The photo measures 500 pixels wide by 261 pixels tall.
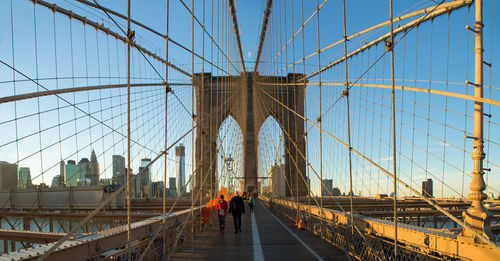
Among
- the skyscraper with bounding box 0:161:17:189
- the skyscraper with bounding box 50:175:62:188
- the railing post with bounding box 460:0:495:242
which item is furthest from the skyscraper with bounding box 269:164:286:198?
the railing post with bounding box 460:0:495:242

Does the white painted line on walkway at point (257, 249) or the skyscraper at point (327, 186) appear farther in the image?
the skyscraper at point (327, 186)

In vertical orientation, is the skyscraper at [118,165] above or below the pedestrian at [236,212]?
above

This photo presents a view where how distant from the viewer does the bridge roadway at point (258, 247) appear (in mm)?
5312

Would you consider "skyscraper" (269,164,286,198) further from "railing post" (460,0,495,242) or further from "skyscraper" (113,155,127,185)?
"railing post" (460,0,495,242)

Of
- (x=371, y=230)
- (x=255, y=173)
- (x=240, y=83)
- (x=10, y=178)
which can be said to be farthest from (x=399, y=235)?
(x=255, y=173)

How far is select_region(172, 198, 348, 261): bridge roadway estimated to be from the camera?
5.31 m

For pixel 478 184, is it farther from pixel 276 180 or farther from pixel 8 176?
pixel 276 180

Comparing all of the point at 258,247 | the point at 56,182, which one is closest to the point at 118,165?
the point at 56,182

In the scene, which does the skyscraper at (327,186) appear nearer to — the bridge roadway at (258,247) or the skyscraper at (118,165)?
the bridge roadway at (258,247)

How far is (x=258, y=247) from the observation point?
6254 millimetres

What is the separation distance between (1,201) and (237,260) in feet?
27.7

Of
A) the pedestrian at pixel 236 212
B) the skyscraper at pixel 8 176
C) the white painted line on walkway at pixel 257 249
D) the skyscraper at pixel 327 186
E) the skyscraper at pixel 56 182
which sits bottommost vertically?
the white painted line on walkway at pixel 257 249

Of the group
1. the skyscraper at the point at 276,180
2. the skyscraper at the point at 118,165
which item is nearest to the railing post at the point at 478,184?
the skyscraper at the point at 118,165

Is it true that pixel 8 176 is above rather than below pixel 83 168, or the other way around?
below
